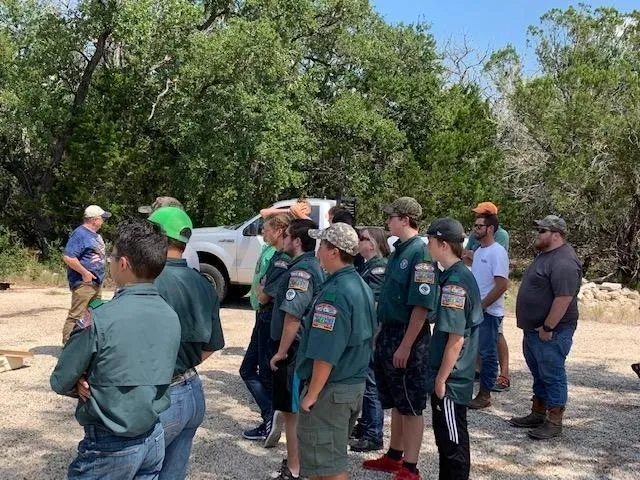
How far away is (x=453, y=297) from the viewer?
3.82m

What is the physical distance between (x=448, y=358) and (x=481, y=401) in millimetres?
2643

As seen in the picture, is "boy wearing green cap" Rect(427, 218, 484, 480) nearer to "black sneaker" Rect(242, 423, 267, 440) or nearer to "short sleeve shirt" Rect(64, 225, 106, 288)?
"black sneaker" Rect(242, 423, 267, 440)

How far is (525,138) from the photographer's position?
22641 millimetres

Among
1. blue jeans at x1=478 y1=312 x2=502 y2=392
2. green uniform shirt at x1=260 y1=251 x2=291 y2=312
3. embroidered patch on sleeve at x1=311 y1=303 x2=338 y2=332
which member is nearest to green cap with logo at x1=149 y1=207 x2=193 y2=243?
embroidered patch on sleeve at x1=311 y1=303 x2=338 y2=332

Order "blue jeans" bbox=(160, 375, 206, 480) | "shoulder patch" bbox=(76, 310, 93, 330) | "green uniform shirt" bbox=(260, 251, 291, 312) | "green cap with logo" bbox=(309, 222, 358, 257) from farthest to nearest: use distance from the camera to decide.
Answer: "green uniform shirt" bbox=(260, 251, 291, 312), "green cap with logo" bbox=(309, 222, 358, 257), "blue jeans" bbox=(160, 375, 206, 480), "shoulder patch" bbox=(76, 310, 93, 330)

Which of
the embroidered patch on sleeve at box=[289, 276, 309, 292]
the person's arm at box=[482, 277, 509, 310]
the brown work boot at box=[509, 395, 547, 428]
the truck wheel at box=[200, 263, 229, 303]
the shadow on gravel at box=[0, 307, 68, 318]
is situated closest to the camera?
the embroidered patch on sleeve at box=[289, 276, 309, 292]

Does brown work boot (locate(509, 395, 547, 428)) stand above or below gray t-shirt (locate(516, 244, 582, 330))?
below

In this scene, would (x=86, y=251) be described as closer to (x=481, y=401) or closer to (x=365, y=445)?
(x=365, y=445)

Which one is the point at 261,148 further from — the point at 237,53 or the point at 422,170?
the point at 422,170

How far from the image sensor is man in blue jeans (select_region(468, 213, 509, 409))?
19.9 ft

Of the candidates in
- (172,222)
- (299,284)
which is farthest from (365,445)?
(172,222)

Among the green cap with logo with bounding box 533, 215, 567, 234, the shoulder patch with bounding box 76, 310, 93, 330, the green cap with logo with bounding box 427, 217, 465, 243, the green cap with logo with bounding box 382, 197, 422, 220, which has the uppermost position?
the green cap with logo with bounding box 533, 215, 567, 234

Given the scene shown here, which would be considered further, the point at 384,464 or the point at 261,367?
the point at 261,367

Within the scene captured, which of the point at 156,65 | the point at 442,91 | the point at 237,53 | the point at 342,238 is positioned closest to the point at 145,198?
the point at 156,65
